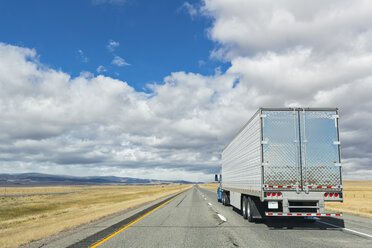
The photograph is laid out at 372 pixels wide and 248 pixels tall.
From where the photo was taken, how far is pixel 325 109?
1072 centimetres

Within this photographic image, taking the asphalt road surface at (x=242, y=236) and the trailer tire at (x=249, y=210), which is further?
the trailer tire at (x=249, y=210)

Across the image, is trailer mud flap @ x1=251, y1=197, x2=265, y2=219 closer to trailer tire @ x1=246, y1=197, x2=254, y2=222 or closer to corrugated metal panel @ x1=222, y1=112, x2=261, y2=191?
trailer tire @ x1=246, y1=197, x2=254, y2=222

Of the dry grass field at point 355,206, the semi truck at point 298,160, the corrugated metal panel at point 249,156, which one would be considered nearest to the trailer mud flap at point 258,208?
the corrugated metal panel at point 249,156

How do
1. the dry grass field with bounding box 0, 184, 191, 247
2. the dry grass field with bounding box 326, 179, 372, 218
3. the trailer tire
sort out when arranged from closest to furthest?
the dry grass field with bounding box 0, 184, 191, 247 < the trailer tire < the dry grass field with bounding box 326, 179, 372, 218

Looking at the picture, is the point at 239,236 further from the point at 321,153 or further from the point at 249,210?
the point at 321,153

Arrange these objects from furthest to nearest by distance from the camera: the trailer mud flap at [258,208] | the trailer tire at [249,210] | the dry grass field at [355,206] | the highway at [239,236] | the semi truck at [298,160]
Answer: the dry grass field at [355,206] → the trailer tire at [249,210] → the trailer mud flap at [258,208] → the semi truck at [298,160] → the highway at [239,236]

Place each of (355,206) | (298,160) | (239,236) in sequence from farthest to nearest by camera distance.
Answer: (355,206) → (298,160) → (239,236)

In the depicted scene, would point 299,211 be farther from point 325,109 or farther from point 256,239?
point 325,109

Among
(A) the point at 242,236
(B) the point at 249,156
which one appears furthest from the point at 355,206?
(A) the point at 242,236

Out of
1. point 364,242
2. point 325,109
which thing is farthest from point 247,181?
point 364,242

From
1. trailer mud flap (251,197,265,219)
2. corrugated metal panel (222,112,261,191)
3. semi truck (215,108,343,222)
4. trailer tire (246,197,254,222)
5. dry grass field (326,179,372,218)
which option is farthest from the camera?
dry grass field (326,179,372,218)

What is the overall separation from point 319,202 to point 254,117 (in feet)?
12.3

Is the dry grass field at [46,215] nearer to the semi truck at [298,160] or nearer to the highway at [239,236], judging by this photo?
the highway at [239,236]

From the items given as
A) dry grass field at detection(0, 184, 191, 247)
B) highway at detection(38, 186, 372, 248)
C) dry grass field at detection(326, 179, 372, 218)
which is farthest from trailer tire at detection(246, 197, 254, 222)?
dry grass field at detection(326, 179, 372, 218)
